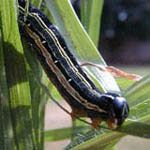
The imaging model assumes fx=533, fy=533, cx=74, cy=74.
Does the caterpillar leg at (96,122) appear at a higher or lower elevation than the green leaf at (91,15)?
lower

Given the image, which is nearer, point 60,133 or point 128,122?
point 128,122

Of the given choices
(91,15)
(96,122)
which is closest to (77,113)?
(96,122)

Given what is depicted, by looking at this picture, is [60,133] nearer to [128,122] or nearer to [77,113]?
[77,113]

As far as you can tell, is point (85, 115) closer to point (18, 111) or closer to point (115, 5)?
point (18, 111)

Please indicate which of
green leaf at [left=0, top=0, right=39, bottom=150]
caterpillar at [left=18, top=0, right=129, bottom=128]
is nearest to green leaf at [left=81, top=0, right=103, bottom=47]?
caterpillar at [left=18, top=0, right=129, bottom=128]

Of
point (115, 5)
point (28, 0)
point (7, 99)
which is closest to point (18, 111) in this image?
point (7, 99)

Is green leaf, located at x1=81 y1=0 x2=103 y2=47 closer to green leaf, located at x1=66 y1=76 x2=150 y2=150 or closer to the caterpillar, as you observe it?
the caterpillar

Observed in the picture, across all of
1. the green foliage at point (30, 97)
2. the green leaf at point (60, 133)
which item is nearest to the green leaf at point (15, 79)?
the green foliage at point (30, 97)

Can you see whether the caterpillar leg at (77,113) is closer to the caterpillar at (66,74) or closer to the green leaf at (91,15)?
the caterpillar at (66,74)
